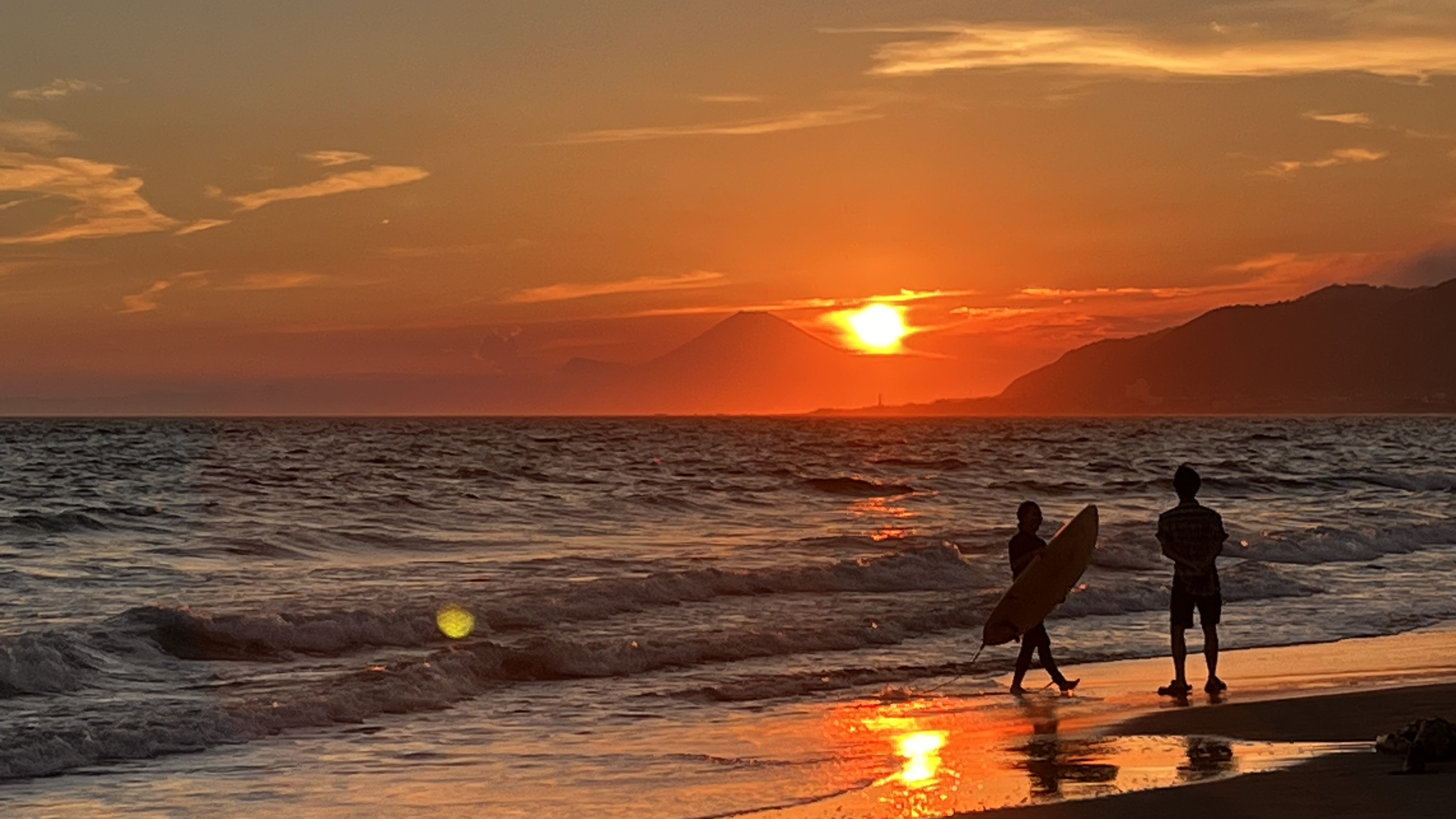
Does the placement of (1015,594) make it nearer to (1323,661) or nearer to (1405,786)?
(1323,661)

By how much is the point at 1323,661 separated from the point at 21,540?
23.2 m

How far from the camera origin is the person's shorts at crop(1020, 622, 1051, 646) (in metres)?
14.2

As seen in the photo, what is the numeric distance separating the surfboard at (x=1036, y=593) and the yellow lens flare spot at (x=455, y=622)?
258 inches

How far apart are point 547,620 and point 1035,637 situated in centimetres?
702

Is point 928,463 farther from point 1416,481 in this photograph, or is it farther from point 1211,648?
point 1211,648

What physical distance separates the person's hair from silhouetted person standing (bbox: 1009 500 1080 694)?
1214 mm

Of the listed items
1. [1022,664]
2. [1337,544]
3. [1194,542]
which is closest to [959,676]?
[1022,664]

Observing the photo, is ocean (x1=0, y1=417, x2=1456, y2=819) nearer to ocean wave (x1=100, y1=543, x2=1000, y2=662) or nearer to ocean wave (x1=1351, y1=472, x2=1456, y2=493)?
ocean wave (x1=100, y1=543, x2=1000, y2=662)

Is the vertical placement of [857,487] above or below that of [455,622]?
above

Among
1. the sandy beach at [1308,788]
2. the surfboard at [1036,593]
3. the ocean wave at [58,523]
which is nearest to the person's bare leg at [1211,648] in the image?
the surfboard at [1036,593]

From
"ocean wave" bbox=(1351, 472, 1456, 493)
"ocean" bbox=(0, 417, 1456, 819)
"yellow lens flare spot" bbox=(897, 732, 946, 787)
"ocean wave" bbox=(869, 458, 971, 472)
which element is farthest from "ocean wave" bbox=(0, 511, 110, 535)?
"ocean wave" bbox=(1351, 472, 1456, 493)

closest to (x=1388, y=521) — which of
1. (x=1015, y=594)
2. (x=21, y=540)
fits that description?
(x=1015, y=594)

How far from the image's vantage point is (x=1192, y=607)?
13.6 m

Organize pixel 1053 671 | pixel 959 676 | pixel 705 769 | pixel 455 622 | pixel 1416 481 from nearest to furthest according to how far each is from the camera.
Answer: pixel 705 769
pixel 1053 671
pixel 959 676
pixel 455 622
pixel 1416 481
